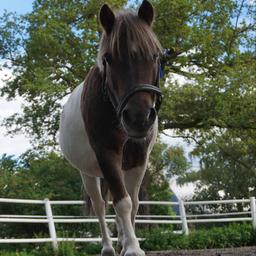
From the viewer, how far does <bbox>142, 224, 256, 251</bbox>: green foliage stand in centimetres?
1083

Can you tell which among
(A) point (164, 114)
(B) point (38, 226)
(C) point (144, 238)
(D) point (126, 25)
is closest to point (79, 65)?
(A) point (164, 114)

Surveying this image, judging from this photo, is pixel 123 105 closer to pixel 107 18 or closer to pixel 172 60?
pixel 107 18

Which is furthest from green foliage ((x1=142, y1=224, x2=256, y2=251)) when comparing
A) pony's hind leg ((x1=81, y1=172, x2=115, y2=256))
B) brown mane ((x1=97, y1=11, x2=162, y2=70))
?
brown mane ((x1=97, y1=11, x2=162, y2=70))

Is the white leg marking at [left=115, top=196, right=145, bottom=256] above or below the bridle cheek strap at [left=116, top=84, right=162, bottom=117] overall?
below

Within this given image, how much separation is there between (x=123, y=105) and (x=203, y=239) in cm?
830

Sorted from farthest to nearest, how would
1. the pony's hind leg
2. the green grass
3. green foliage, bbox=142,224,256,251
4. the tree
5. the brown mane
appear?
the tree, green foliage, bbox=142,224,256,251, the green grass, the pony's hind leg, the brown mane

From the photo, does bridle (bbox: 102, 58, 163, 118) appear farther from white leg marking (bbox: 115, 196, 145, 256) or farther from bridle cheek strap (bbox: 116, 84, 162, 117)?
white leg marking (bbox: 115, 196, 145, 256)

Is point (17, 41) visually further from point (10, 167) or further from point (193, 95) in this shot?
point (193, 95)

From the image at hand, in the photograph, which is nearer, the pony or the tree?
the pony

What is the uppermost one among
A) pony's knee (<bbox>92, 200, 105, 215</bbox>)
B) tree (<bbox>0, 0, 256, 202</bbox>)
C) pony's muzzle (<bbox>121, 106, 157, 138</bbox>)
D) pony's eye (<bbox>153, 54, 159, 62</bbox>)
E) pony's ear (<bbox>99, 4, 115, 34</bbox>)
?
tree (<bbox>0, 0, 256, 202</bbox>)

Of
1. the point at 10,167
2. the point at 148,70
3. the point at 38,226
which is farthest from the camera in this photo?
the point at 10,167

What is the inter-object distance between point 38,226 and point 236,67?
7.94 meters

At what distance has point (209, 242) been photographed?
11.5 m

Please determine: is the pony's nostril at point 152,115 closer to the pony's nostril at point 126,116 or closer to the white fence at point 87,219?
the pony's nostril at point 126,116
